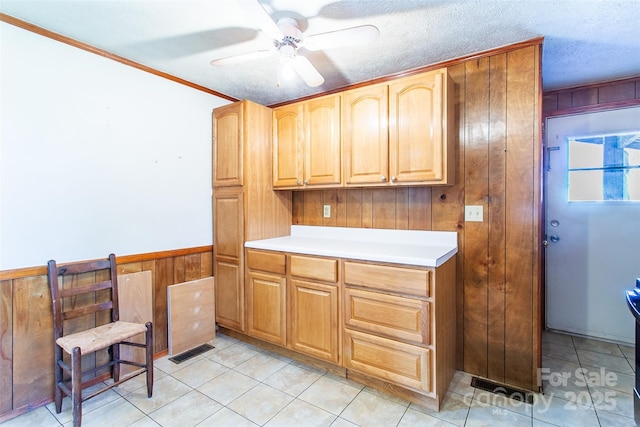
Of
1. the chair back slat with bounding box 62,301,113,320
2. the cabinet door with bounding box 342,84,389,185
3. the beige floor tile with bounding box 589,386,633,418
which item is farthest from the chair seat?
the beige floor tile with bounding box 589,386,633,418

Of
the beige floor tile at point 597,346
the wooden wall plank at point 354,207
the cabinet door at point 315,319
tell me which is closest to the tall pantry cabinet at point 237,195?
the cabinet door at point 315,319

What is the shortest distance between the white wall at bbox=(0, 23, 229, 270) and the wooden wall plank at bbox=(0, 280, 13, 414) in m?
0.15

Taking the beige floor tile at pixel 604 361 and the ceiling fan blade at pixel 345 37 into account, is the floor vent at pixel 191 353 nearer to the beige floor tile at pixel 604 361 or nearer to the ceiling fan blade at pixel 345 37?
the ceiling fan blade at pixel 345 37

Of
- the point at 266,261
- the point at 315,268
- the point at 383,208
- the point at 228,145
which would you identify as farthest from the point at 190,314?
the point at 383,208

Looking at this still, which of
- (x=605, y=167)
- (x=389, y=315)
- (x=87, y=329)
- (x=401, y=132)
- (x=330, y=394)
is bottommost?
(x=330, y=394)

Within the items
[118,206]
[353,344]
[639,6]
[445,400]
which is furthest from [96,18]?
[445,400]

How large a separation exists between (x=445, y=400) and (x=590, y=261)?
1914 mm

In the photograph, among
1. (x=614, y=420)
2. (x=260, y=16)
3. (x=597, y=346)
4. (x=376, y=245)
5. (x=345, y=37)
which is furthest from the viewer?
(x=597, y=346)

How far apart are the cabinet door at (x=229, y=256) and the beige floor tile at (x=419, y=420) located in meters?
1.46

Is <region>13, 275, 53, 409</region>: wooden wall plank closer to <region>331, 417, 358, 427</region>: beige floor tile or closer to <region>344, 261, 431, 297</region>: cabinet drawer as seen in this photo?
<region>331, 417, 358, 427</region>: beige floor tile

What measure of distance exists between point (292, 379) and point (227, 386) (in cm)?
44

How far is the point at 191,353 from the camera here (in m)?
2.51

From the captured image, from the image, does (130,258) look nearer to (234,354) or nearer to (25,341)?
(25,341)

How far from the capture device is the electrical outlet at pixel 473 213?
84.0 inches
